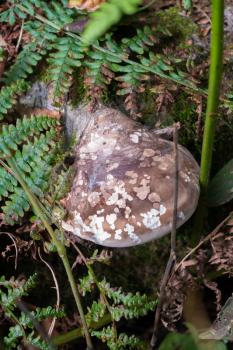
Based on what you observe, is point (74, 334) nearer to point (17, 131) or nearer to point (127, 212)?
point (127, 212)

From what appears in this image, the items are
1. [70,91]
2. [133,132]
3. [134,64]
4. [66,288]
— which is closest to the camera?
[133,132]

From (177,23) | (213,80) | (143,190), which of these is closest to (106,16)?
(213,80)

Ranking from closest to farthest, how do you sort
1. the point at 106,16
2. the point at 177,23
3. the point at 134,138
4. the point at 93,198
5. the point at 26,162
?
the point at 106,16 → the point at 93,198 → the point at 134,138 → the point at 26,162 → the point at 177,23

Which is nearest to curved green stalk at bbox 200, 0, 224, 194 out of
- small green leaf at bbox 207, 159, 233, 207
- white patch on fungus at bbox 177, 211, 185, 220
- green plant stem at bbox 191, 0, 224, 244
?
green plant stem at bbox 191, 0, 224, 244

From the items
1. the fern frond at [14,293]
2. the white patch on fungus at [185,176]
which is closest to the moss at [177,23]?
the white patch on fungus at [185,176]

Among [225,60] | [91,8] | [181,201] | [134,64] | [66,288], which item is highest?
[91,8]

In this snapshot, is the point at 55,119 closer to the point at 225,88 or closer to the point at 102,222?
the point at 102,222

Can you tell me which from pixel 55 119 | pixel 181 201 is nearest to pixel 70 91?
pixel 55 119

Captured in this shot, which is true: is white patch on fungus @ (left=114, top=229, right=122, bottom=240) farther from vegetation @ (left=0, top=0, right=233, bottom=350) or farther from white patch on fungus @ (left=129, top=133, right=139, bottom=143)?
white patch on fungus @ (left=129, top=133, right=139, bottom=143)
